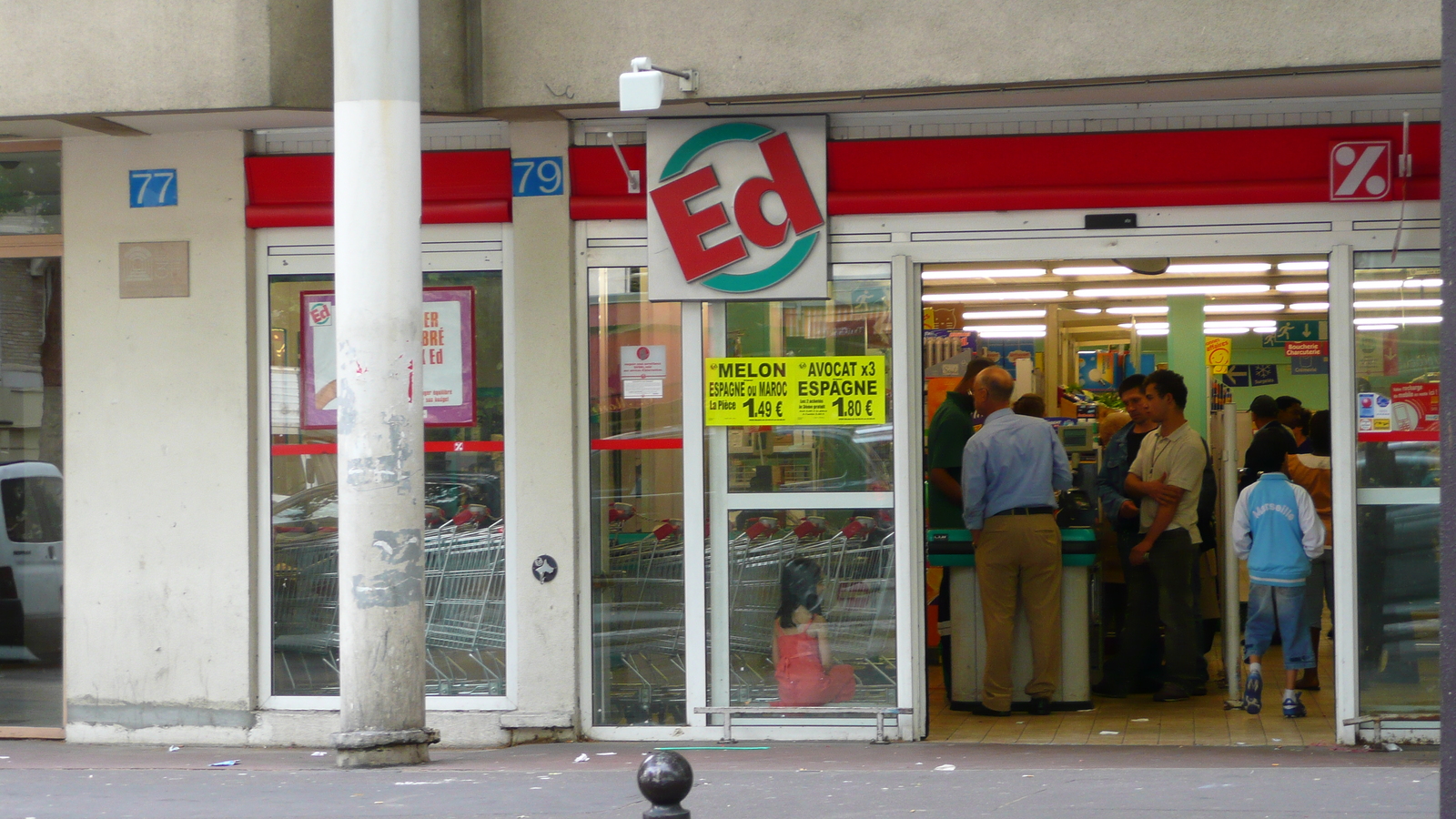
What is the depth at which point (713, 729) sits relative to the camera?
23.4 ft

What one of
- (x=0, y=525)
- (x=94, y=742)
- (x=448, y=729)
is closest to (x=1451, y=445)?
(x=448, y=729)

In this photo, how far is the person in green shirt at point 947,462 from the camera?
8672mm

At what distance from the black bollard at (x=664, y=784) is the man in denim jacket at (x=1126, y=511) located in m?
5.83

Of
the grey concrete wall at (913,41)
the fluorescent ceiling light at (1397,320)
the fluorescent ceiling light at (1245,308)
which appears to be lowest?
the fluorescent ceiling light at (1397,320)

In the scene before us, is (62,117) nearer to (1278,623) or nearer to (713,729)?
Answer: (713,729)

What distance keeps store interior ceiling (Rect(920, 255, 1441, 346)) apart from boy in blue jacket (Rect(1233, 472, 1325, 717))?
1502 mm

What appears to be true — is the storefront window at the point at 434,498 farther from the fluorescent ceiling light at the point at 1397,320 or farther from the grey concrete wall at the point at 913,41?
the fluorescent ceiling light at the point at 1397,320

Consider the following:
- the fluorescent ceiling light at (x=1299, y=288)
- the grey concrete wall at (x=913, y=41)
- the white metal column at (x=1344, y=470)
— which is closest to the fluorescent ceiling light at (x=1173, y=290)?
the fluorescent ceiling light at (x=1299, y=288)

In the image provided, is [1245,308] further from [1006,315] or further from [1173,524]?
[1173,524]

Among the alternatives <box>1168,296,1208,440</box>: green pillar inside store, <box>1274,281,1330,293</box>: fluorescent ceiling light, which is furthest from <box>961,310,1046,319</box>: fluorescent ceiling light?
<box>1274,281,1330,293</box>: fluorescent ceiling light

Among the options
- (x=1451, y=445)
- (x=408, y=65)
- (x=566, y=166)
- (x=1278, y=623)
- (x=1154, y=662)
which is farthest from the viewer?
(x=1154, y=662)

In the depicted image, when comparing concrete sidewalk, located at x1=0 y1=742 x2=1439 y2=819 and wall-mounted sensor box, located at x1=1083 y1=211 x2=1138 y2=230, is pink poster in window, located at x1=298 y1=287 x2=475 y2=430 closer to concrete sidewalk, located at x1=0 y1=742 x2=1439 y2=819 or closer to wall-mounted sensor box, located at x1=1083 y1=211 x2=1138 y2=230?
concrete sidewalk, located at x1=0 y1=742 x2=1439 y2=819

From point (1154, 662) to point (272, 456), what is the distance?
5.47m

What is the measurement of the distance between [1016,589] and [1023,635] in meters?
0.33
